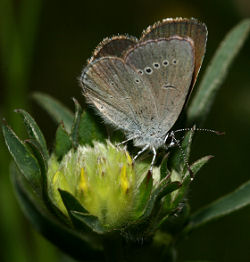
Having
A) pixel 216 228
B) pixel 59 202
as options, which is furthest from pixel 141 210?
pixel 216 228

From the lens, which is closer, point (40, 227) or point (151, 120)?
point (40, 227)

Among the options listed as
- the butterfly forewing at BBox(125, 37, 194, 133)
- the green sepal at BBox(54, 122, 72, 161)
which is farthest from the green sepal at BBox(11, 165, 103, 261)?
the butterfly forewing at BBox(125, 37, 194, 133)

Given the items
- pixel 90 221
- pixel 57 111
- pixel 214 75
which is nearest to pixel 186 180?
pixel 90 221

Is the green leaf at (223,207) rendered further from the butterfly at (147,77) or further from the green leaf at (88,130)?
the green leaf at (88,130)

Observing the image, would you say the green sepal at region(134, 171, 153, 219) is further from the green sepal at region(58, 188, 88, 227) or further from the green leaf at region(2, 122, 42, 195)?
the green leaf at region(2, 122, 42, 195)

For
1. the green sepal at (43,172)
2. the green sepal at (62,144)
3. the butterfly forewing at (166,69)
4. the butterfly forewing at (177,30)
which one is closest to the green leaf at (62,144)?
the green sepal at (62,144)

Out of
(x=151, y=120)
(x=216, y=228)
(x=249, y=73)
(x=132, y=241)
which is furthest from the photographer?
(x=249, y=73)

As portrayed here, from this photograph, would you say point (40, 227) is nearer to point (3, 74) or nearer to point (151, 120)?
point (151, 120)
